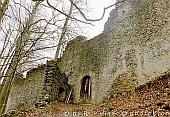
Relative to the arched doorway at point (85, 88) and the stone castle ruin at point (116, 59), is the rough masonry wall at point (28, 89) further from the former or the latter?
the arched doorway at point (85, 88)

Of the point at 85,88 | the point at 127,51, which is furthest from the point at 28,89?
the point at 127,51

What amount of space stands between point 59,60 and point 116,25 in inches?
211

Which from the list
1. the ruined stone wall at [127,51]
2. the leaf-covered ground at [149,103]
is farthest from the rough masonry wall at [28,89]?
the leaf-covered ground at [149,103]

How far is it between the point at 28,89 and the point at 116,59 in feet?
26.8

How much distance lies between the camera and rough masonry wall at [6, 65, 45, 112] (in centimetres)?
1524

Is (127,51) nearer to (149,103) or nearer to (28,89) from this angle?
(149,103)

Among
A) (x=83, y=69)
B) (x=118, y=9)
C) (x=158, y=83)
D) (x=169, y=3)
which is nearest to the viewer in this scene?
(x=158, y=83)

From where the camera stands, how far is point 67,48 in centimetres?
1538

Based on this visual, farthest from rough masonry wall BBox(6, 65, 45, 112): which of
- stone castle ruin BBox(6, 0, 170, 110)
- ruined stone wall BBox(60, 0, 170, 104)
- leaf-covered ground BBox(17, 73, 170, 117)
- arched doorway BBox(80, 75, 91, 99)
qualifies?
leaf-covered ground BBox(17, 73, 170, 117)

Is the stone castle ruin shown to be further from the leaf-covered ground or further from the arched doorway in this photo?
the leaf-covered ground

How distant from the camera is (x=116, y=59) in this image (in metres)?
Result: 11.0

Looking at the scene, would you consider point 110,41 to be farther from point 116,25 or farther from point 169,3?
point 169,3

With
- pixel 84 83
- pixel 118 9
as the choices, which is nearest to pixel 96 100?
pixel 84 83

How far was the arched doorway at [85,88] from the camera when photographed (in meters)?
12.5
